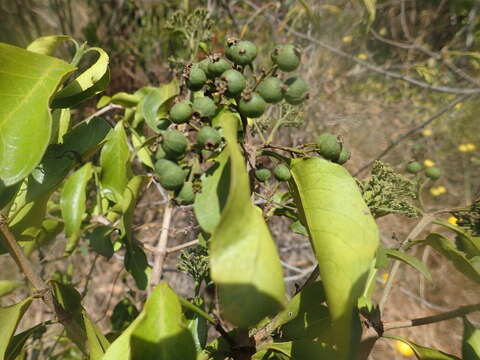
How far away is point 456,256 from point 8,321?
1.12m

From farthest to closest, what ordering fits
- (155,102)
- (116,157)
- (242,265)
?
1. (155,102)
2. (116,157)
3. (242,265)

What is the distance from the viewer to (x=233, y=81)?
34.1 inches

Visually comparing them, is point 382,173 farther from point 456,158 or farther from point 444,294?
point 456,158

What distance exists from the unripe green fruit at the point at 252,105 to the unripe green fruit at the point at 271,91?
4 centimetres

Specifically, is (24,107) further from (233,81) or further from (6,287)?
(6,287)

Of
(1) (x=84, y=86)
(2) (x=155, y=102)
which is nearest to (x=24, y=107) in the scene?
(1) (x=84, y=86)

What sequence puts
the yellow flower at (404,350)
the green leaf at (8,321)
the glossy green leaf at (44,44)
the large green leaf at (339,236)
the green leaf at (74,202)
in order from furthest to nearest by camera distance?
the yellow flower at (404,350) < the green leaf at (74,202) < the glossy green leaf at (44,44) < the green leaf at (8,321) < the large green leaf at (339,236)

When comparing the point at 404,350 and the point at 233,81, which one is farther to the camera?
the point at 404,350

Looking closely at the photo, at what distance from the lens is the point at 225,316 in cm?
55

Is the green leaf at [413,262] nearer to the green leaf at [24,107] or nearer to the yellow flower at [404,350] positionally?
the green leaf at [24,107]

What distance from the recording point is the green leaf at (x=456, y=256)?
93cm

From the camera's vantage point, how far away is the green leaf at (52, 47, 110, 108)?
3.00ft

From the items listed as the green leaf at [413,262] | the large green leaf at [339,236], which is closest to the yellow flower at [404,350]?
the green leaf at [413,262]

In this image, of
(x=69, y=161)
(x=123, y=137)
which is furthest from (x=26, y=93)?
(x=123, y=137)
